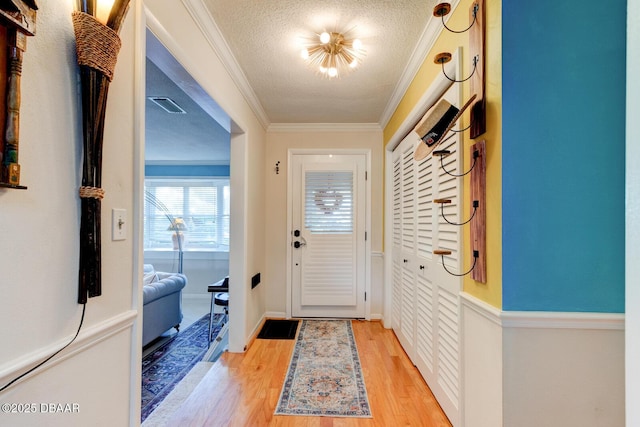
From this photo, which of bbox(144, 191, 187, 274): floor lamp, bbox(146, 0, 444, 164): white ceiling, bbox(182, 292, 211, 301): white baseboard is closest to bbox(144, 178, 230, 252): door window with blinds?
bbox(144, 191, 187, 274): floor lamp

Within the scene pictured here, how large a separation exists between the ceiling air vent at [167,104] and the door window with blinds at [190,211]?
237 cm

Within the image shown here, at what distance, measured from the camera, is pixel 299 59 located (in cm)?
218

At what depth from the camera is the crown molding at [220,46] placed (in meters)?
1.62

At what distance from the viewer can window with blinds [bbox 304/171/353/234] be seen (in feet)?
11.8

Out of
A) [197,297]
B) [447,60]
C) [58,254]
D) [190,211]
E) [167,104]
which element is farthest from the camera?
[190,211]

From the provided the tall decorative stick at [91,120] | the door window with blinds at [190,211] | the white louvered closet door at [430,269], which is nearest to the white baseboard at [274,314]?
the white louvered closet door at [430,269]

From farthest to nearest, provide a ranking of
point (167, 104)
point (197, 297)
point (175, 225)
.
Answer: point (175, 225)
point (197, 297)
point (167, 104)

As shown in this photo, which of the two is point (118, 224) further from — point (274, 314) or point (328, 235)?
point (274, 314)

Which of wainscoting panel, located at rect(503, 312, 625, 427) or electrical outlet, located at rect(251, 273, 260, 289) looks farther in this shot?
electrical outlet, located at rect(251, 273, 260, 289)

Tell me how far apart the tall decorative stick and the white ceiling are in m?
0.45

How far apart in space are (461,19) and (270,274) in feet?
9.96

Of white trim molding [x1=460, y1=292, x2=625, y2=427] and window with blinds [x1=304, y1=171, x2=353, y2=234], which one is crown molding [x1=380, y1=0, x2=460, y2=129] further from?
white trim molding [x1=460, y1=292, x2=625, y2=427]

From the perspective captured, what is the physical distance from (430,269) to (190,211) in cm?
465

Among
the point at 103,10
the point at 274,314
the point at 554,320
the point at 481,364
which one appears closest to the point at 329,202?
the point at 274,314
